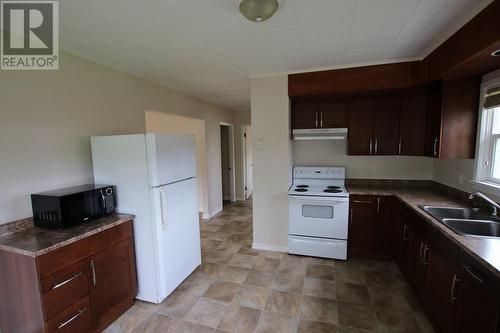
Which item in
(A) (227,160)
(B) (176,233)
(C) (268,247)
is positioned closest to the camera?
(B) (176,233)

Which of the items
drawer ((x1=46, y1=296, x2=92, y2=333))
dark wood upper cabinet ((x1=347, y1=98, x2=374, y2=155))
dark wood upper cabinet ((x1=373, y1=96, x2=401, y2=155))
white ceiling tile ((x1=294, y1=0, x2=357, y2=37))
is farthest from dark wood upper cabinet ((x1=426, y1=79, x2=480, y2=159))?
drawer ((x1=46, y1=296, x2=92, y2=333))

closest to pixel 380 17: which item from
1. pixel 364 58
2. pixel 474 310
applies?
pixel 364 58

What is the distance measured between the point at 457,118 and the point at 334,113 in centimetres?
129

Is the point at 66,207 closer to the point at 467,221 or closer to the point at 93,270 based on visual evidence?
the point at 93,270

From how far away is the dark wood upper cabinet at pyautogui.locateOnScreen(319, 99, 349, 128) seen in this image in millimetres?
3090

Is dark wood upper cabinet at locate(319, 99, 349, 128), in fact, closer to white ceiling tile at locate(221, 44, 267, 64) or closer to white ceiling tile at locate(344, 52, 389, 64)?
white ceiling tile at locate(344, 52, 389, 64)

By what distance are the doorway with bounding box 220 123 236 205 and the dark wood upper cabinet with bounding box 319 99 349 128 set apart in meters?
2.86

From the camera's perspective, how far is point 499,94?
1904 mm

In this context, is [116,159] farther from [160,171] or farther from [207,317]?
[207,317]

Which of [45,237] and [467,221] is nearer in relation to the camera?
[45,237]

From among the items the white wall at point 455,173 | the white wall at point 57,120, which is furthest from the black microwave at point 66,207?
the white wall at point 455,173

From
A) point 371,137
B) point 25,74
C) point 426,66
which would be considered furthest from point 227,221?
point 426,66

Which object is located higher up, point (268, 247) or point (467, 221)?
point (467, 221)

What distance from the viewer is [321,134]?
316 centimetres
